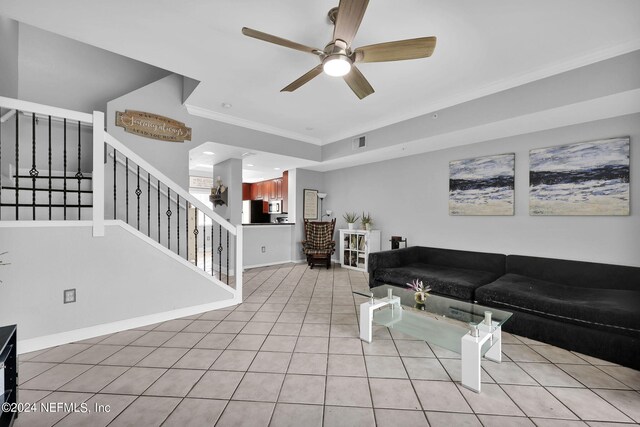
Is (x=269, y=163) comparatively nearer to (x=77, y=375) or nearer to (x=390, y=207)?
(x=390, y=207)

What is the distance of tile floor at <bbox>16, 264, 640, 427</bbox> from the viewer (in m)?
1.51

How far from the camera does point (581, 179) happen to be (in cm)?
307

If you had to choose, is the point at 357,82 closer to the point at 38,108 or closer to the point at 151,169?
the point at 151,169

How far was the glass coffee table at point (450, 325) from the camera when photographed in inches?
69.5

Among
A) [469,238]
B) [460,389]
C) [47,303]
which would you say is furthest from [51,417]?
[469,238]

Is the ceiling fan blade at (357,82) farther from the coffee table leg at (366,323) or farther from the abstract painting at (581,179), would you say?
the abstract painting at (581,179)

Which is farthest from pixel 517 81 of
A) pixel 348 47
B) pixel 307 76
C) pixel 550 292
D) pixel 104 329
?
pixel 104 329

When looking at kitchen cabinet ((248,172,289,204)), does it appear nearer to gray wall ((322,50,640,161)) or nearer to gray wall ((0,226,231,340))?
gray wall ((322,50,640,161))

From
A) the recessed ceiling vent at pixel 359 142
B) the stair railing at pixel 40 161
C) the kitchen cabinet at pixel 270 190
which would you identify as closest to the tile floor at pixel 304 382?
the stair railing at pixel 40 161

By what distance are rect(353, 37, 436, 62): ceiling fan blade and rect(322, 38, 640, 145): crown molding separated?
1624 mm

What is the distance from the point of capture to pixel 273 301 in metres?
3.50

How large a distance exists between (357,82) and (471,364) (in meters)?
2.40

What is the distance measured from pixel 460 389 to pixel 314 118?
3.85 m

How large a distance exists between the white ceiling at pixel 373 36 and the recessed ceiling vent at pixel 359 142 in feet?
4.24
